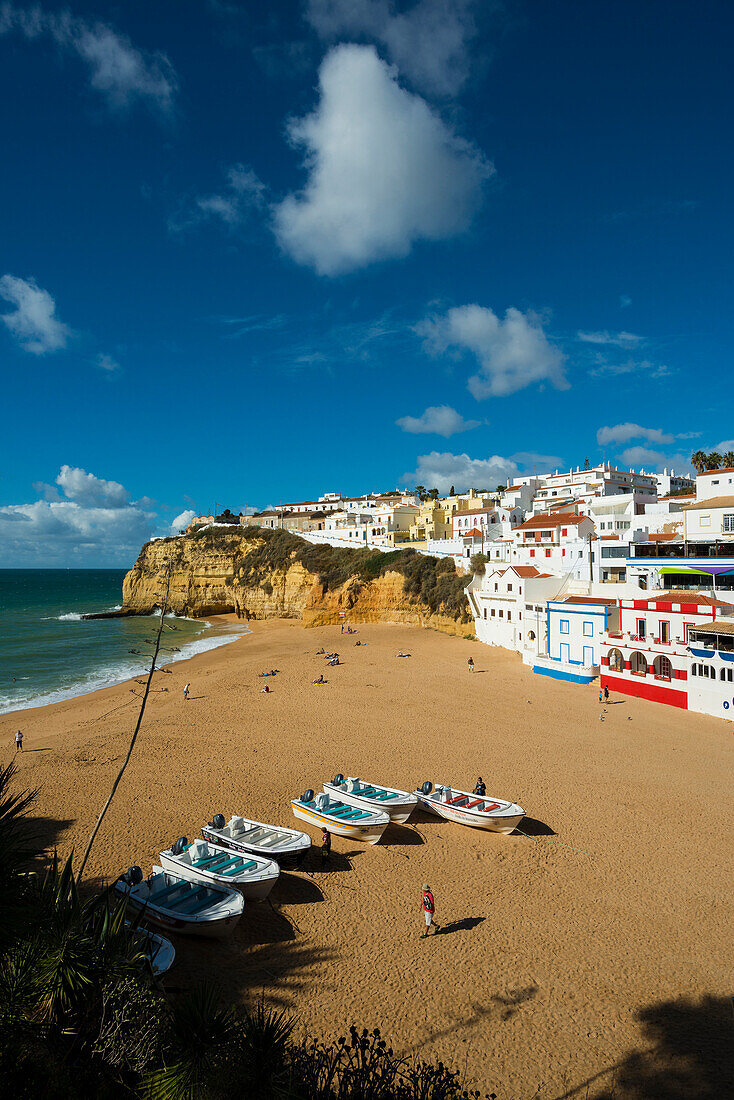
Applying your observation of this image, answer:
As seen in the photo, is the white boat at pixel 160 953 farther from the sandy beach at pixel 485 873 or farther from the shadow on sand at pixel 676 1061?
the shadow on sand at pixel 676 1061

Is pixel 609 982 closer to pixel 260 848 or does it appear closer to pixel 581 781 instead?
pixel 260 848

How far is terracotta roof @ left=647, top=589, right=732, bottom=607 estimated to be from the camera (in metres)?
26.3

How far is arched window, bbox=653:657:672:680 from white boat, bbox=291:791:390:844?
715 inches

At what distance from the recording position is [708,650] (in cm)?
2452

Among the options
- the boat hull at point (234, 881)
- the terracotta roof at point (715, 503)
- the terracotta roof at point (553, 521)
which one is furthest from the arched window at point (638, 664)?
the boat hull at point (234, 881)

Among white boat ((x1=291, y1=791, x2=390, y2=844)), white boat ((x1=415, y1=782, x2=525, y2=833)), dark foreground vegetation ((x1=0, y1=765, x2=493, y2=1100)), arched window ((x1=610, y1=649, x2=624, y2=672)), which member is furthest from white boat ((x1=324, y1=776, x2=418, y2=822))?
arched window ((x1=610, y1=649, x2=624, y2=672))

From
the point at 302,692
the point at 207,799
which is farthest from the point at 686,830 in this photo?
the point at 302,692

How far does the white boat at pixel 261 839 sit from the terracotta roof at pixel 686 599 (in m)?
22.1

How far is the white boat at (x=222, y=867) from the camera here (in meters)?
11.5

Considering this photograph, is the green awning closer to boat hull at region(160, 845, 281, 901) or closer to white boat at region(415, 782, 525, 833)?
white boat at region(415, 782, 525, 833)

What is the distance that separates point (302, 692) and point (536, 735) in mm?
12965

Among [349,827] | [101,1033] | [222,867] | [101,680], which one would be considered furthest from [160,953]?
[101,680]

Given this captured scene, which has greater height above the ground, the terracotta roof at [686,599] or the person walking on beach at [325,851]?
the terracotta roof at [686,599]

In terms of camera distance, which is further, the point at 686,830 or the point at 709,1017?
the point at 686,830
